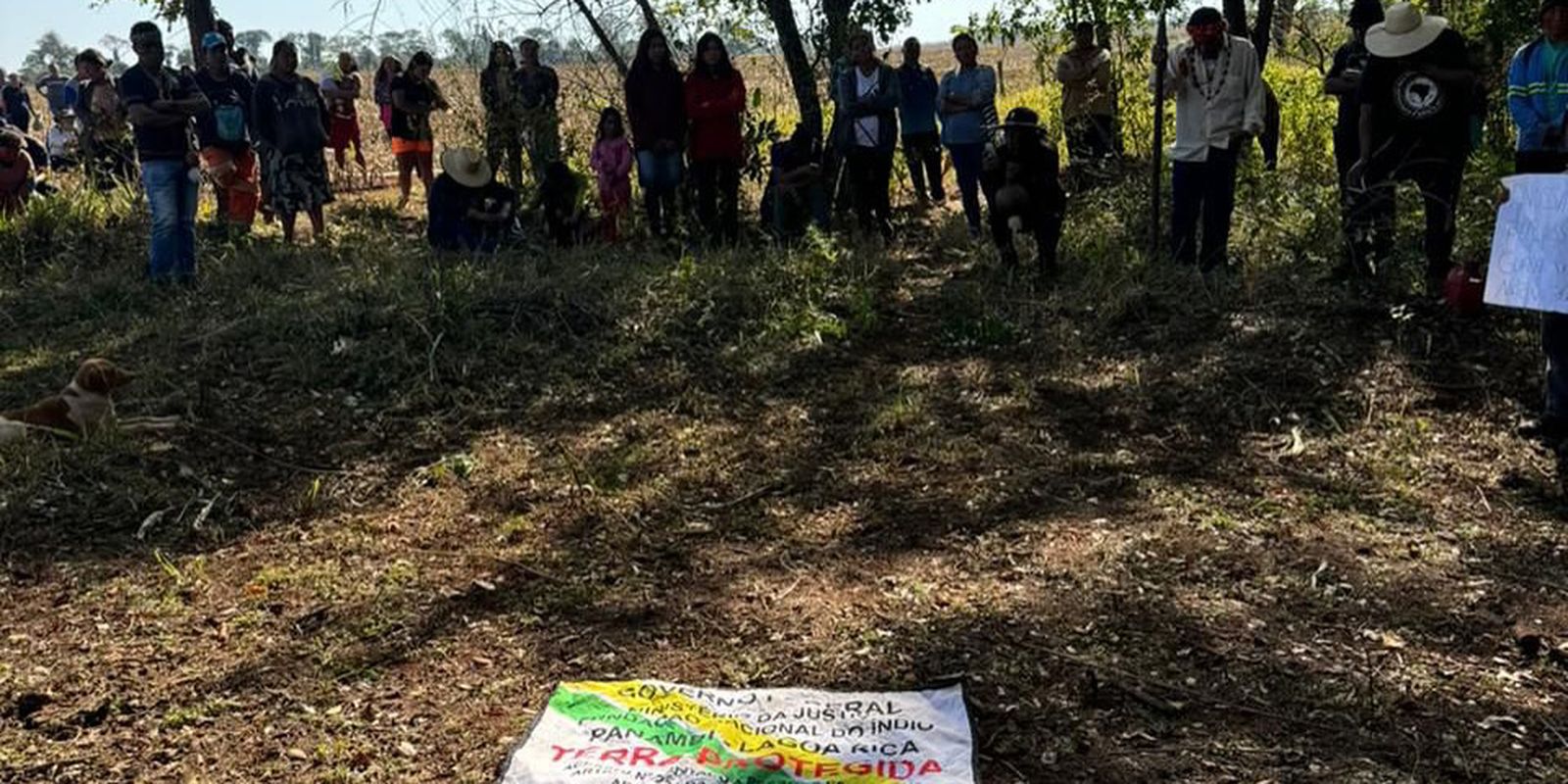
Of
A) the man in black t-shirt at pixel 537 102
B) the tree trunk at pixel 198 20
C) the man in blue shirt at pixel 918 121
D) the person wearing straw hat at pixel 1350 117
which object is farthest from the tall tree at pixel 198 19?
the person wearing straw hat at pixel 1350 117

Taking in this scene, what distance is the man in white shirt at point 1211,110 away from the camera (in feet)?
19.4

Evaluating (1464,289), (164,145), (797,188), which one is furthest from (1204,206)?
(164,145)

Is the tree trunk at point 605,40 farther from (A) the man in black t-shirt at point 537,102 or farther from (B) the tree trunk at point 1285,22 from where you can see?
(B) the tree trunk at point 1285,22

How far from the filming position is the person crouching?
6.34 meters

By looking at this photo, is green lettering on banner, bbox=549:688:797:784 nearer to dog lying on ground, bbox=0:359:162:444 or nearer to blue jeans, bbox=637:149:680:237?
dog lying on ground, bbox=0:359:162:444

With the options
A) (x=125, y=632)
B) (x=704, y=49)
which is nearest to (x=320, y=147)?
(x=704, y=49)

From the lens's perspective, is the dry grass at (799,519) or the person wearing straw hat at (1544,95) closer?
the dry grass at (799,519)

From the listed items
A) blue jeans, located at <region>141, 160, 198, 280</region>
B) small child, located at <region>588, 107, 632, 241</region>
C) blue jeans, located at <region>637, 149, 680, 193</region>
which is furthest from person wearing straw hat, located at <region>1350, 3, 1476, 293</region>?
blue jeans, located at <region>141, 160, 198, 280</region>

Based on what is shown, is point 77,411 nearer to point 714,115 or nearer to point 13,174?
point 714,115

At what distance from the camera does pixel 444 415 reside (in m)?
4.88

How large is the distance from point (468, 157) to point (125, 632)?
460 centimetres

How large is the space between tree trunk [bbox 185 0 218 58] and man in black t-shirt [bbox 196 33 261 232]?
1979mm

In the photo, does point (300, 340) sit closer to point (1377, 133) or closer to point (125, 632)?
point (125, 632)

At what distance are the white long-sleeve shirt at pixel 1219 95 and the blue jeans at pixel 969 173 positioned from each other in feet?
6.13
